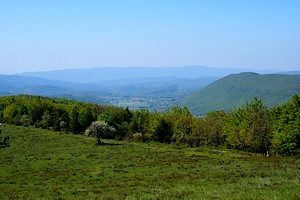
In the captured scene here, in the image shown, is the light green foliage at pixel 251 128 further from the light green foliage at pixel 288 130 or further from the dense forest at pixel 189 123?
the light green foliage at pixel 288 130

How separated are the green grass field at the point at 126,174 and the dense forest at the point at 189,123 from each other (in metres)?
16.9

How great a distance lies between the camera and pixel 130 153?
61938 millimetres

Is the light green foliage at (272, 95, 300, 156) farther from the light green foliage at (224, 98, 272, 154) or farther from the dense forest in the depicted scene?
the light green foliage at (224, 98, 272, 154)

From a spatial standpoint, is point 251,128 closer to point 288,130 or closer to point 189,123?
point 288,130

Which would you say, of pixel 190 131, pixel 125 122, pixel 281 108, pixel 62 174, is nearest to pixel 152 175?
pixel 62 174

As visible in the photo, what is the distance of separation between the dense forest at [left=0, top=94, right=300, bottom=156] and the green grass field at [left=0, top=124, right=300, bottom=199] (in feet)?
55.5

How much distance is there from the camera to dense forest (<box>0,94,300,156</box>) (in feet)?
230

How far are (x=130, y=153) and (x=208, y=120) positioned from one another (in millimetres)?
34898

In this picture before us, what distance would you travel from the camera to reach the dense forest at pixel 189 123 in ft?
230

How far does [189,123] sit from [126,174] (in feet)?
171

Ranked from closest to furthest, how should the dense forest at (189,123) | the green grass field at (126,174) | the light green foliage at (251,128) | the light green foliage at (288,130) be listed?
the green grass field at (126,174)
the light green foliage at (288,130)
the dense forest at (189,123)
the light green foliage at (251,128)

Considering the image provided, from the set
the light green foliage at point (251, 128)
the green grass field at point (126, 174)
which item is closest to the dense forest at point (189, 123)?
the light green foliage at point (251, 128)

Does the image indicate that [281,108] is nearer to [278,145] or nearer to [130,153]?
[278,145]

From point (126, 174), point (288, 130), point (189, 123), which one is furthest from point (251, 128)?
point (126, 174)
